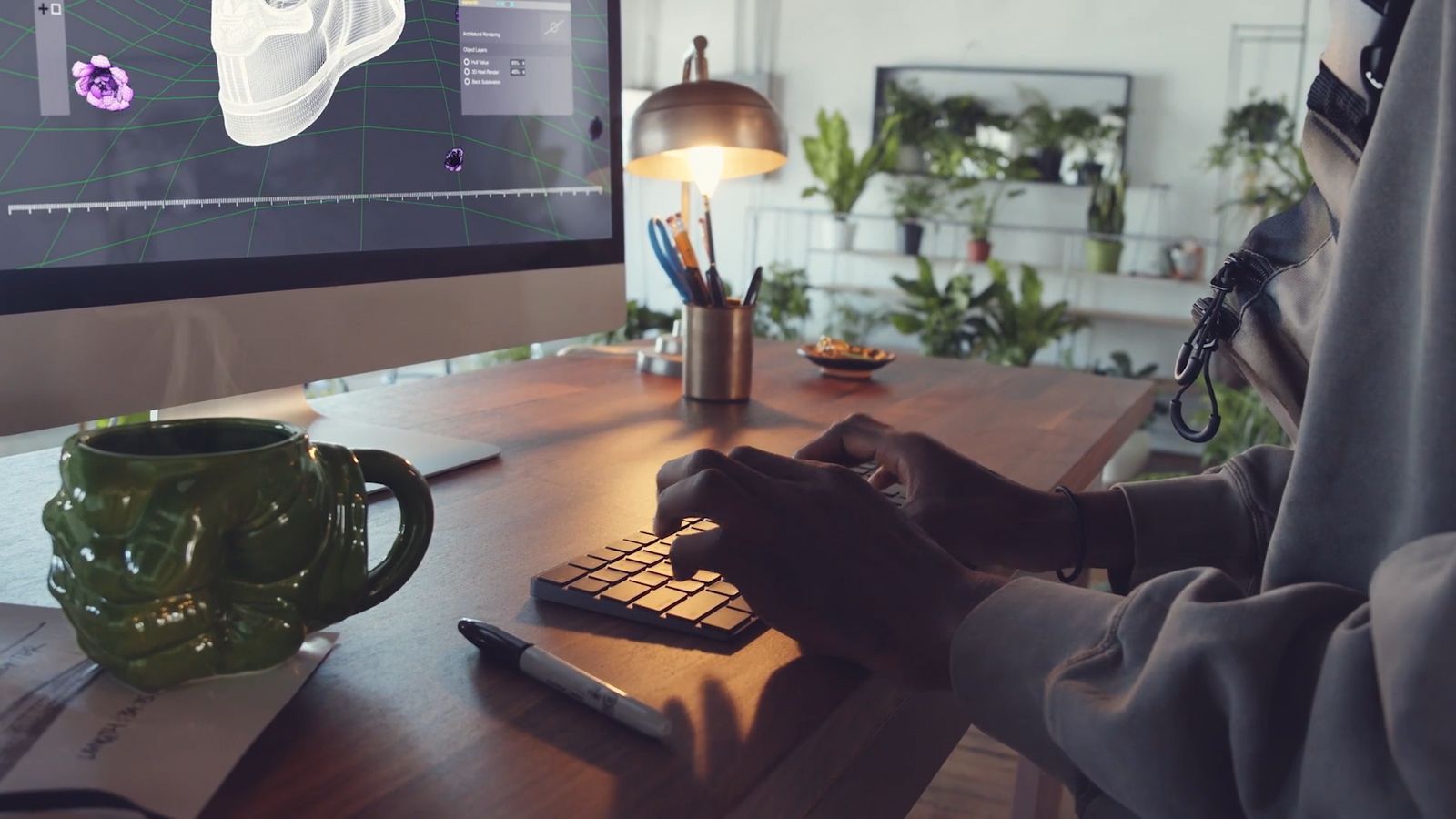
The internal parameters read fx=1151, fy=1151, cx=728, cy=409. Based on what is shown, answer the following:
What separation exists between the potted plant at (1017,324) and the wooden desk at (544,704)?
3.39 m

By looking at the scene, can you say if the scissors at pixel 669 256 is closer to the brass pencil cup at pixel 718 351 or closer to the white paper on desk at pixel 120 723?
the brass pencil cup at pixel 718 351

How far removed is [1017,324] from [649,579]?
12.8ft

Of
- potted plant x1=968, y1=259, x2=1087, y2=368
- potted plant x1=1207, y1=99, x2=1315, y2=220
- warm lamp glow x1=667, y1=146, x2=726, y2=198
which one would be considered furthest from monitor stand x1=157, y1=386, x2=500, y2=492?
potted plant x1=1207, y1=99, x2=1315, y2=220

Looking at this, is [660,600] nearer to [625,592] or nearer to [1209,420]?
[625,592]

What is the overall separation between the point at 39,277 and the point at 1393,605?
2.29 feet

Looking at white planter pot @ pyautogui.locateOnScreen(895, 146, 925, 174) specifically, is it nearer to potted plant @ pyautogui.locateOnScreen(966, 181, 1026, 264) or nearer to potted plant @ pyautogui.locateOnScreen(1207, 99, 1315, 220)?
potted plant @ pyautogui.locateOnScreen(966, 181, 1026, 264)

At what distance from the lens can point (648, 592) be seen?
0.63 m

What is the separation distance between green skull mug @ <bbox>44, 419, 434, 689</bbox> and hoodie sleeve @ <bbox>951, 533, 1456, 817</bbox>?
0.32 meters

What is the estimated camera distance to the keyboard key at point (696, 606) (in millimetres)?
604

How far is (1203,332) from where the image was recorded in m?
0.73

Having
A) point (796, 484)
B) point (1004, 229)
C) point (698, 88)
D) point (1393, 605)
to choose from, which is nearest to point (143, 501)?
point (796, 484)

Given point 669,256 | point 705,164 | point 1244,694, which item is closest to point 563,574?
point 1244,694

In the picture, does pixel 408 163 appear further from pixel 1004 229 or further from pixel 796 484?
pixel 1004 229

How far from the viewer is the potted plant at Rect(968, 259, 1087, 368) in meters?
4.32
